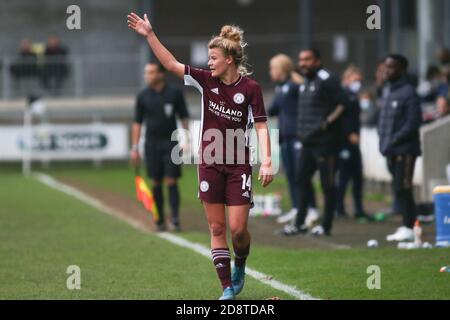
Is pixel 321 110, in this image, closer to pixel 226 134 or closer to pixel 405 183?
pixel 405 183

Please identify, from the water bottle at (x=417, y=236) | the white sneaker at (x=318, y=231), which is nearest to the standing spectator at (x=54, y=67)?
the white sneaker at (x=318, y=231)

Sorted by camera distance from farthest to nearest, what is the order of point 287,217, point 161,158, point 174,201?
1. point 287,217
2. point 174,201
3. point 161,158

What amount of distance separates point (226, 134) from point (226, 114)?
172 millimetres

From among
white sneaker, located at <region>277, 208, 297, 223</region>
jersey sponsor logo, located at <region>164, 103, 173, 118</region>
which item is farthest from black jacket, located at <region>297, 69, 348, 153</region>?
white sneaker, located at <region>277, 208, 297, 223</region>

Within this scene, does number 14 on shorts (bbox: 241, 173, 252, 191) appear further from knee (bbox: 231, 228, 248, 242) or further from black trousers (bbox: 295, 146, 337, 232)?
black trousers (bbox: 295, 146, 337, 232)

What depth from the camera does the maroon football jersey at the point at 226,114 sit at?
995cm

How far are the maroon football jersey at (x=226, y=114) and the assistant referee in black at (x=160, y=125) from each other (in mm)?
6343

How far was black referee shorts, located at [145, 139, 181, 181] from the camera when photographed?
16.4 meters

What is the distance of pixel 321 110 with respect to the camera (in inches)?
607

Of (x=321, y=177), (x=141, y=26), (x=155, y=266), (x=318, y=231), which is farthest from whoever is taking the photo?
(x=318, y=231)

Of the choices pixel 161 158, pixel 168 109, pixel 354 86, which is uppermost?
pixel 354 86

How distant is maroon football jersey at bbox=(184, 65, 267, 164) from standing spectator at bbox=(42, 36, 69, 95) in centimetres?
2438

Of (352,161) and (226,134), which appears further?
(352,161)

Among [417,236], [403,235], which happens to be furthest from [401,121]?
[417,236]
